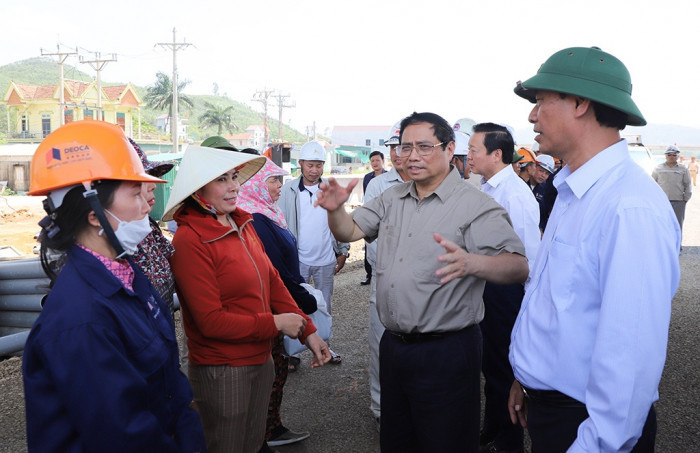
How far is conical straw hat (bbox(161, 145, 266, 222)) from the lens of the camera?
256cm

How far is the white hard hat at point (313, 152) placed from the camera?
228 inches

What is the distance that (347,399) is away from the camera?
4.51m

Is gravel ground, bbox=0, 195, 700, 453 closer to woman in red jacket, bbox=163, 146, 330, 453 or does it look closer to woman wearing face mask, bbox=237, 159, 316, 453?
woman wearing face mask, bbox=237, 159, 316, 453

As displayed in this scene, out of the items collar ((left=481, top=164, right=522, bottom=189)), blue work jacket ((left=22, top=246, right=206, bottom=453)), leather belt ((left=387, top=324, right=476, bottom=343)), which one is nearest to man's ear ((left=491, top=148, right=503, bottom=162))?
collar ((left=481, top=164, right=522, bottom=189))

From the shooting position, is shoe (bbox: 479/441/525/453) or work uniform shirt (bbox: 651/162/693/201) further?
work uniform shirt (bbox: 651/162/693/201)

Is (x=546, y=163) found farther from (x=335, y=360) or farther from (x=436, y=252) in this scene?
(x=436, y=252)

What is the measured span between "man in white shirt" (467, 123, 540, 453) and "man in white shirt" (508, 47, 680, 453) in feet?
5.49

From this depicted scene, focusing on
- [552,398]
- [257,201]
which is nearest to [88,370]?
[552,398]

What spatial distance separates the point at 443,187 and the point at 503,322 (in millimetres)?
1577

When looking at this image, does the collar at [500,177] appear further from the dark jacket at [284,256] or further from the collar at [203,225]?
the collar at [203,225]

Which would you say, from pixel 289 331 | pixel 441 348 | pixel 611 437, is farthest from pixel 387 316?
pixel 611 437

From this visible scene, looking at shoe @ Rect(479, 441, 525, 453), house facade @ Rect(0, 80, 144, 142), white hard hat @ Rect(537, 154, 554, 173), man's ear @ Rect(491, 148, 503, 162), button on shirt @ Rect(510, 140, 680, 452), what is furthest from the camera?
house facade @ Rect(0, 80, 144, 142)

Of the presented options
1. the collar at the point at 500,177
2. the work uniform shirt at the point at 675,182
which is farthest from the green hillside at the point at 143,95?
the collar at the point at 500,177

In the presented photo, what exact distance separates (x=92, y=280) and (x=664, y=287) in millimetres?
1727
